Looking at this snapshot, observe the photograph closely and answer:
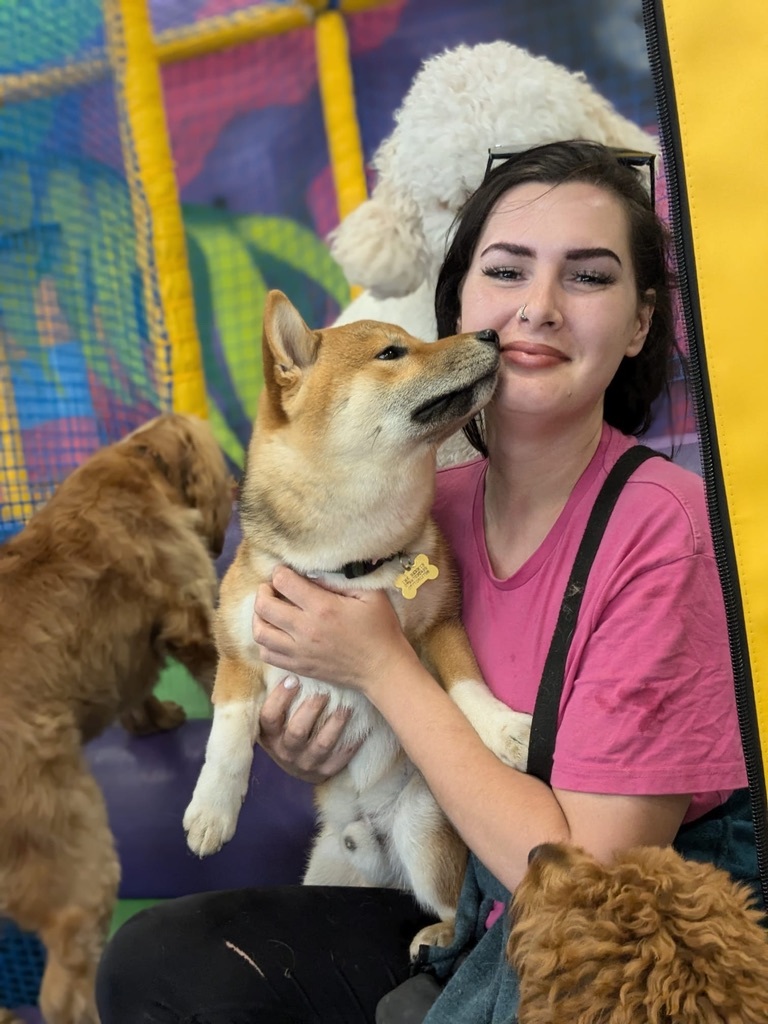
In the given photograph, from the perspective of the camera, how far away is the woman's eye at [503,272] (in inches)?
52.1

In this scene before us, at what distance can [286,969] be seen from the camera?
1.35 meters

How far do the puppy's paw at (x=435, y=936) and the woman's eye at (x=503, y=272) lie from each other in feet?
3.35

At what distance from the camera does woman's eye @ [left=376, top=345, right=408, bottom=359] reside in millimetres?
1399

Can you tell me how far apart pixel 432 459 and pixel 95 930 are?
131 cm

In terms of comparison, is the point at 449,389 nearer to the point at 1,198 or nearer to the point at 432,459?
the point at 432,459

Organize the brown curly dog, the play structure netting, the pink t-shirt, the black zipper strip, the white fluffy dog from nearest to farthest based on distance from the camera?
the brown curly dog, the black zipper strip, the pink t-shirt, the white fluffy dog, the play structure netting

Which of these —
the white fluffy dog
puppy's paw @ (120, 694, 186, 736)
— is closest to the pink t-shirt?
the white fluffy dog

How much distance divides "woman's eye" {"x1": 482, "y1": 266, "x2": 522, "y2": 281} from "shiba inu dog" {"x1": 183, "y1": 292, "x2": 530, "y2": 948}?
119 mm

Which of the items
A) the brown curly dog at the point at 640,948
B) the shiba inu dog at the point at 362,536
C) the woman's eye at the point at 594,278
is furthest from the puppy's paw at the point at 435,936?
the woman's eye at the point at 594,278

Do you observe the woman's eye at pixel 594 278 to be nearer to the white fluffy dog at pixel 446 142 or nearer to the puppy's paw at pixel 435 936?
the white fluffy dog at pixel 446 142

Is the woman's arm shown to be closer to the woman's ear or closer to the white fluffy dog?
the woman's ear

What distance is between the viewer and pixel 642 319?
139 centimetres

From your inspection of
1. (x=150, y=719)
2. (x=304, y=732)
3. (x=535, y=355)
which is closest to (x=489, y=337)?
(x=535, y=355)

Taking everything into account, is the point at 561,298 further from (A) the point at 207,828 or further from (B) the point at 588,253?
(A) the point at 207,828
